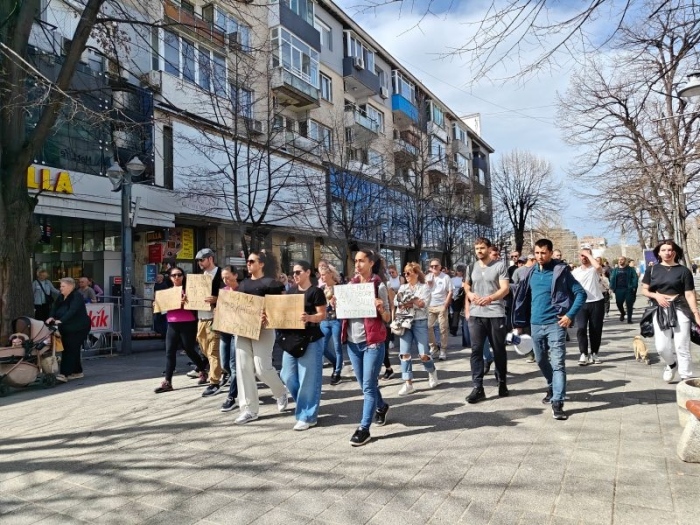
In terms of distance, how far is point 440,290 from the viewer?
9430mm

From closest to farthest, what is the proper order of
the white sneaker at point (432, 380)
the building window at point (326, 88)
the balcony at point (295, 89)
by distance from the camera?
the white sneaker at point (432, 380)
the balcony at point (295, 89)
the building window at point (326, 88)

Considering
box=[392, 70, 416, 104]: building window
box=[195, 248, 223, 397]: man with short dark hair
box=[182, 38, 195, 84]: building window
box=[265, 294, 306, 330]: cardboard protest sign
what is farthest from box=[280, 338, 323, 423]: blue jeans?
box=[392, 70, 416, 104]: building window

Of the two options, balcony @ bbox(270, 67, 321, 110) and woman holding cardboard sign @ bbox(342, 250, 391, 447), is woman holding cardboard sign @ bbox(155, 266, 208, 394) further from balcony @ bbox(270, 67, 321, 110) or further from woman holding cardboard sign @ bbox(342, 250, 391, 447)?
balcony @ bbox(270, 67, 321, 110)

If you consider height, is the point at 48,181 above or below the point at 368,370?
above

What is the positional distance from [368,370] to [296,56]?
74.3 feet

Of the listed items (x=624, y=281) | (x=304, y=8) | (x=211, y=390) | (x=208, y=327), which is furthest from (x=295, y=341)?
(x=304, y=8)

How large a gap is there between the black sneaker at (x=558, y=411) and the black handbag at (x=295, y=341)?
261cm

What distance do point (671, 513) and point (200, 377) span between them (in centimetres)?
646

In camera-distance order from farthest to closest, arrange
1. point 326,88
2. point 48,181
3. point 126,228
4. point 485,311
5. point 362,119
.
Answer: point 362,119 < point 326,88 < point 48,181 < point 126,228 < point 485,311

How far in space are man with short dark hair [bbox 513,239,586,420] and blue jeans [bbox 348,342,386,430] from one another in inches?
73.8

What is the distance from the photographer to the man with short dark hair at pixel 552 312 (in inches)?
199

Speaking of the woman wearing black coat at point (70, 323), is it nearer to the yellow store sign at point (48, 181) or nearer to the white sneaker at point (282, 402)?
the white sneaker at point (282, 402)

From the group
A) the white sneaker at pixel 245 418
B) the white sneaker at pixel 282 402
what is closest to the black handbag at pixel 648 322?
the white sneaker at pixel 282 402

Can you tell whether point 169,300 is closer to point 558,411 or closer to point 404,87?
point 558,411
